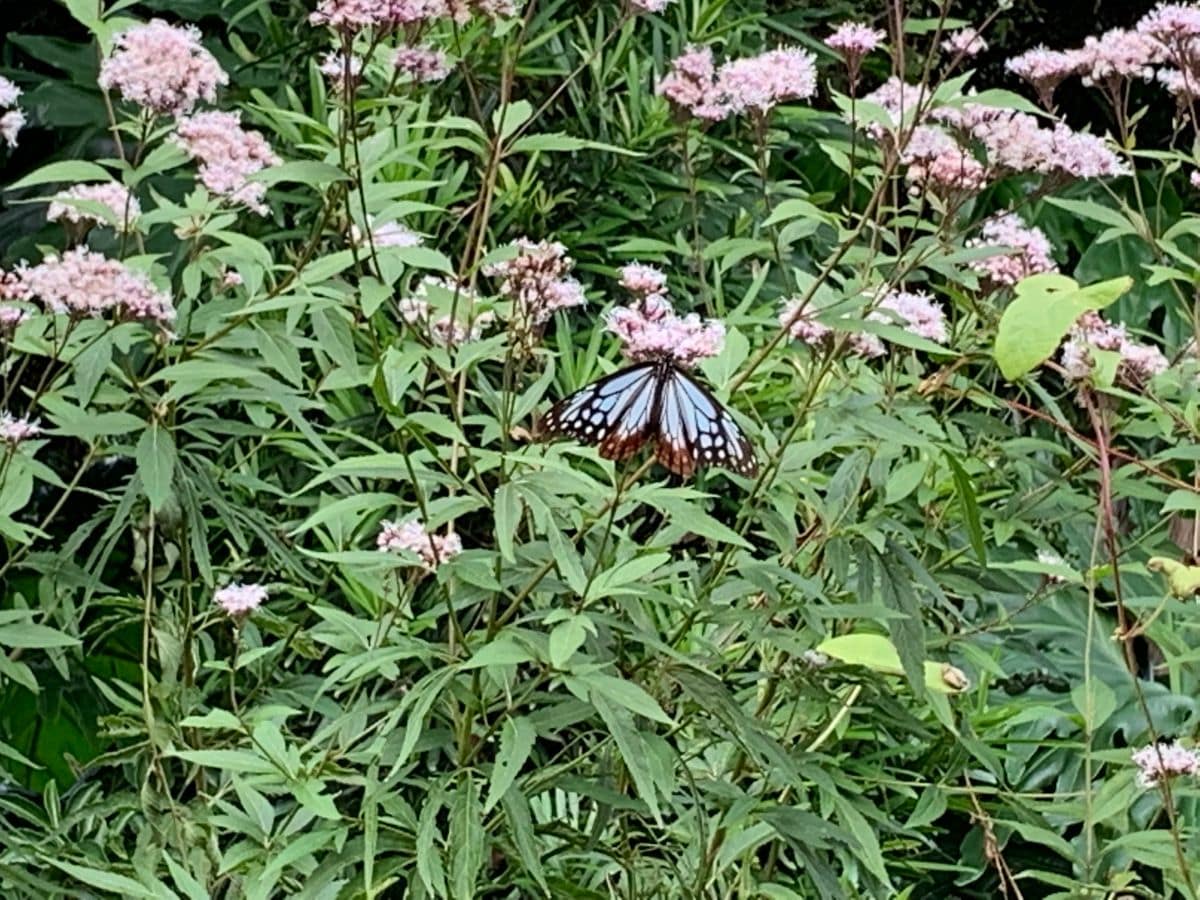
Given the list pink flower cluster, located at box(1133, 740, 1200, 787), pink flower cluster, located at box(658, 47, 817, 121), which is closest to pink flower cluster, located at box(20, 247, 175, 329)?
pink flower cluster, located at box(658, 47, 817, 121)

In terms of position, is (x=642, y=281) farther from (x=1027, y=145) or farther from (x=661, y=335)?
(x=1027, y=145)

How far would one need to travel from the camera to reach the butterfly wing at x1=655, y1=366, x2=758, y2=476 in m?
1.05

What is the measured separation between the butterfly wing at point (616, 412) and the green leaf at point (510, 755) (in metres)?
0.19

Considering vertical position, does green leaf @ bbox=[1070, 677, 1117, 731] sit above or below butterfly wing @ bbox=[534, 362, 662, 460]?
below

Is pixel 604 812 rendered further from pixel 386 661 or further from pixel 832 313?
pixel 832 313

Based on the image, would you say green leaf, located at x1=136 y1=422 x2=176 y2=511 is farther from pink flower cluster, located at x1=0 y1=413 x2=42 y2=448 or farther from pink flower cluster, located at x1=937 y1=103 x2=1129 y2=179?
pink flower cluster, located at x1=937 y1=103 x2=1129 y2=179

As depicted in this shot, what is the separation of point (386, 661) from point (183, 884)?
9.8 inches

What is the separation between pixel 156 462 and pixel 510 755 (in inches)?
13.4

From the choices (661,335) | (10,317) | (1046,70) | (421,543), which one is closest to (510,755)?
(421,543)

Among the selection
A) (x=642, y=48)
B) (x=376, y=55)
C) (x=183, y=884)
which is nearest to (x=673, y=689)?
(x=183, y=884)

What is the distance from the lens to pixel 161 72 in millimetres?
1150

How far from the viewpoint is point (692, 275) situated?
2.44m

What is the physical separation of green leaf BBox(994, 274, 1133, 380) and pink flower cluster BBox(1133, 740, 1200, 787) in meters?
0.38

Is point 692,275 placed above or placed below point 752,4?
below
